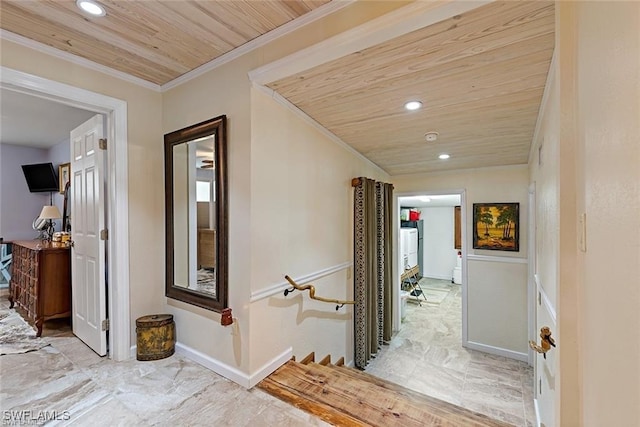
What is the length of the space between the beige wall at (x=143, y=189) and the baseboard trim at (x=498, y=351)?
3.91m

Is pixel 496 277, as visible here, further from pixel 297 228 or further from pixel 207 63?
pixel 207 63

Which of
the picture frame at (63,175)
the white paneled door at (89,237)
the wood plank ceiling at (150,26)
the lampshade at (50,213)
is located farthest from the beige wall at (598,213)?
the picture frame at (63,175)

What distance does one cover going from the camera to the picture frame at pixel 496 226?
3625mm

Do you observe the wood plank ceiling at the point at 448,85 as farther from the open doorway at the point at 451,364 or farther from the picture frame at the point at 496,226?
the open doorway at the point at 451,364

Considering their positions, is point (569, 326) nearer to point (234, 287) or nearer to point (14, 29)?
point (234, 287)

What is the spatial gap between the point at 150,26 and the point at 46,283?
9.13 ft

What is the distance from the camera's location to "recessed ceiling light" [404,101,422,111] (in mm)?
2112

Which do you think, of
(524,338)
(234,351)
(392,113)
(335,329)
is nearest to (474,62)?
(392,113)

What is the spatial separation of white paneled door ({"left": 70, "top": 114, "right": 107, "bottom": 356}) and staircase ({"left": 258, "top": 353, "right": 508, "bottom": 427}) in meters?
1.59

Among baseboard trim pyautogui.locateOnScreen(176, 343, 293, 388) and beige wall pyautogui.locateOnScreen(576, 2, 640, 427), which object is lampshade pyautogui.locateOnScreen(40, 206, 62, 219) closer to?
baseboard trim pyautogui.locateOnScreen(176, 343, 293, 388)

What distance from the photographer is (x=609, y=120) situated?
0.74 m

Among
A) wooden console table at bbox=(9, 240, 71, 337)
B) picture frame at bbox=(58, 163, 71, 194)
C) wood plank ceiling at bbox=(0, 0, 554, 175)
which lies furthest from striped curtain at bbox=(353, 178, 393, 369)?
picture frame at bbox=(58, 163, 71, 194)

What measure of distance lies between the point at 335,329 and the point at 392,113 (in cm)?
220

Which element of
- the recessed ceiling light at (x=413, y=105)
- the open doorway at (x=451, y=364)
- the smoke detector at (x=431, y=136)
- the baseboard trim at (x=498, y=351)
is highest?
the recessed ceiling light at (x=413, y=105)
